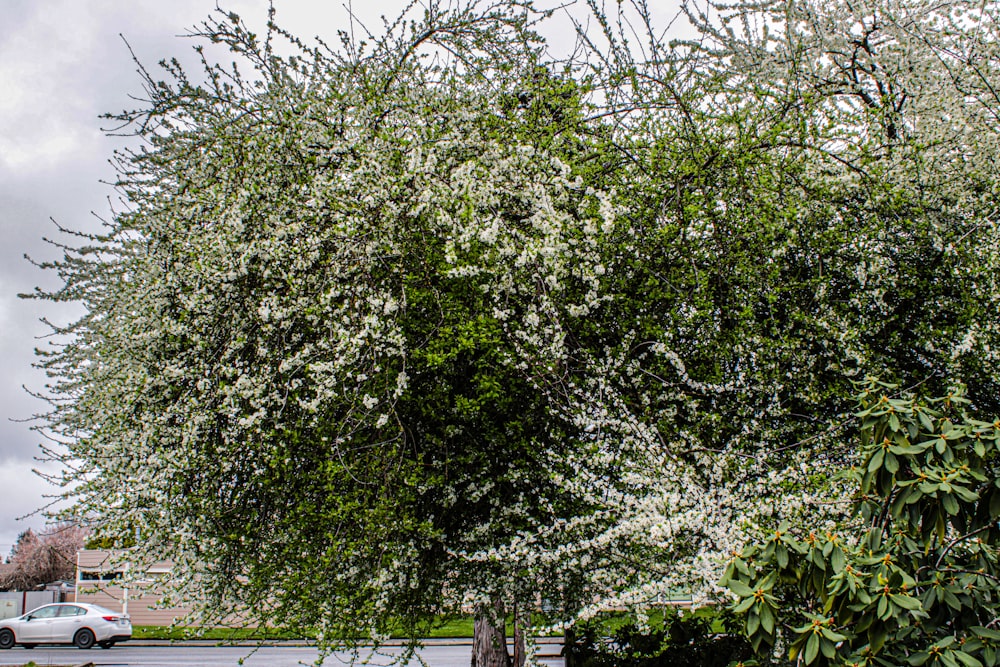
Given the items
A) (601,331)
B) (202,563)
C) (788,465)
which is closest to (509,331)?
(601,331)

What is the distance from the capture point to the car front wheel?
17859 millimetres

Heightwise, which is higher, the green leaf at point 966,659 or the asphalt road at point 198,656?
the green leaf at point 966,659

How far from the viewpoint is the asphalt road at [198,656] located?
558 inches

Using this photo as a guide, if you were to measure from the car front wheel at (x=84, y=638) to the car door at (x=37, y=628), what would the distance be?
0.75 metres

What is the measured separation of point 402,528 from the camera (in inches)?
208

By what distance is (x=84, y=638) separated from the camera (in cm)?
1792

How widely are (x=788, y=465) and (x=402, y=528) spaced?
123 inches

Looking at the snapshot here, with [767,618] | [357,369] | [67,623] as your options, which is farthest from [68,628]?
[767,618]

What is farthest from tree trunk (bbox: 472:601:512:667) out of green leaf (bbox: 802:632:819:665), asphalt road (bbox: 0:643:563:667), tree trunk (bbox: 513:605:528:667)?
asphalt road (bbox: 0:643:563:667)

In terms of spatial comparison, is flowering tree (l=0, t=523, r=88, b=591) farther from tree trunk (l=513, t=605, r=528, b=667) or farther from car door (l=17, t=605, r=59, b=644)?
tree trunk (l=513, t=605, r=528, b=667)

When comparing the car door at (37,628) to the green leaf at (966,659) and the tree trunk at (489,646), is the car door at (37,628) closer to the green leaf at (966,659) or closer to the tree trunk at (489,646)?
the tree trunk at (489,646)

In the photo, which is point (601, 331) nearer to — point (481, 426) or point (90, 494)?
point (481, 426)

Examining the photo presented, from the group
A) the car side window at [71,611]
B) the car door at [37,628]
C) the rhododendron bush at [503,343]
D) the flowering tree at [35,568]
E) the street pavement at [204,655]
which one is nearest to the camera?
the rhododendron bush at [503,343]

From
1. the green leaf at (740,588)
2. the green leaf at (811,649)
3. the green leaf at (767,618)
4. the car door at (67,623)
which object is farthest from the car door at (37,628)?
the green leaf at (811,649)
